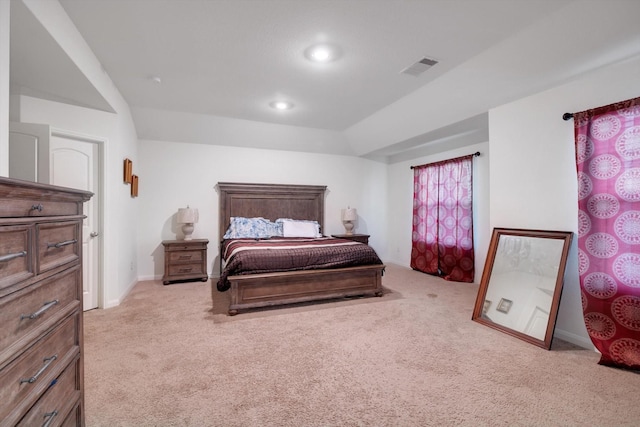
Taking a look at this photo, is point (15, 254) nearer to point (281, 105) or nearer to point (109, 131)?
point (109, 131)

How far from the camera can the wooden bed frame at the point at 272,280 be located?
10.2 ft

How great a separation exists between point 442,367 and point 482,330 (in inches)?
34.8

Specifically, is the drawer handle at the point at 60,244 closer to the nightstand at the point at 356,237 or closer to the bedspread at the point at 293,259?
the bedspread at the point at 293,259

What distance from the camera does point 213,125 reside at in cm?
445

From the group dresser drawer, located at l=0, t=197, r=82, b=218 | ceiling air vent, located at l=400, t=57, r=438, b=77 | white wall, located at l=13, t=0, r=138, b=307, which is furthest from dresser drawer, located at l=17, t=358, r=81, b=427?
ceiling air vent, located at l=400, t=57, r=438, b=77

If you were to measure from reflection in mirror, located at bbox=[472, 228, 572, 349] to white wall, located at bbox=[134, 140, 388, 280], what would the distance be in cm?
314

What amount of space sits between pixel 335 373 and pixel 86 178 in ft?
10.4

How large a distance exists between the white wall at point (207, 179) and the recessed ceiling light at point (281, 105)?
1.39m

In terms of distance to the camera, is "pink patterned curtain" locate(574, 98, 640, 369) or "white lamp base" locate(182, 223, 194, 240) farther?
"white lamp base" locate(182, 223, 194, 240)

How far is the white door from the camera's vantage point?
290 cm

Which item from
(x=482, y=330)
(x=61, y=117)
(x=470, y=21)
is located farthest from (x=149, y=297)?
(x=470, y=21)

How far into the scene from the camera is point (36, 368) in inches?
37.1

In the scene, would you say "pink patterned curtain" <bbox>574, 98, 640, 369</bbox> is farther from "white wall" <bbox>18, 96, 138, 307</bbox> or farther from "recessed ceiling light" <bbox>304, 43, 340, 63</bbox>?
"white wall" <bbox>18, 96, 138, 307</bbox>

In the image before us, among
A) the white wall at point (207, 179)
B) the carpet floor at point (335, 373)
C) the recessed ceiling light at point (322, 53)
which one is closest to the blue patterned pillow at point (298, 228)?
the white wall at point (207, 179)
